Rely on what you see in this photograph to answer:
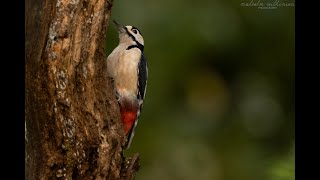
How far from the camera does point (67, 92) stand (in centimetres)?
464

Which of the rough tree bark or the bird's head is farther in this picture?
the bird's head

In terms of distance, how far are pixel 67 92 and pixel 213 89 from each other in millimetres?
3370

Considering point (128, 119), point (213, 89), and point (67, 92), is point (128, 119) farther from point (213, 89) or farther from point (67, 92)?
point (213, 89)

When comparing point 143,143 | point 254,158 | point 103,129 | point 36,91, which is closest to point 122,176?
point 103,129

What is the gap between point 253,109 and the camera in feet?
26.1

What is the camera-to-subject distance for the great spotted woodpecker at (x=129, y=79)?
5.52 meters

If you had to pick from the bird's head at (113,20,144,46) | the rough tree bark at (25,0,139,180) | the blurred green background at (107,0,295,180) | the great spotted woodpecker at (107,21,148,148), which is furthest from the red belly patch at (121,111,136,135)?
the blurred green background at (107,0,295,180)

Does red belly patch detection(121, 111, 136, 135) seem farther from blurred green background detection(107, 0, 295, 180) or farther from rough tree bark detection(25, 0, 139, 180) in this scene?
blurred green background detection(107, 0, 295, 180)

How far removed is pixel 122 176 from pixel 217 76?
3.19 m

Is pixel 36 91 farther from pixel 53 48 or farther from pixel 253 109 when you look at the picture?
pixel 253 109

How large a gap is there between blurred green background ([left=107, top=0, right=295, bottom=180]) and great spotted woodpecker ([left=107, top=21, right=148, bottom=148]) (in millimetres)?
1325

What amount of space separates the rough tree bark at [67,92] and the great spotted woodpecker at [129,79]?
2.07 feet

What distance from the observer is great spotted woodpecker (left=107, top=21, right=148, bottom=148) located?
18.1 ft

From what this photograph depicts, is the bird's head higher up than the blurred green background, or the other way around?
the bird's head
